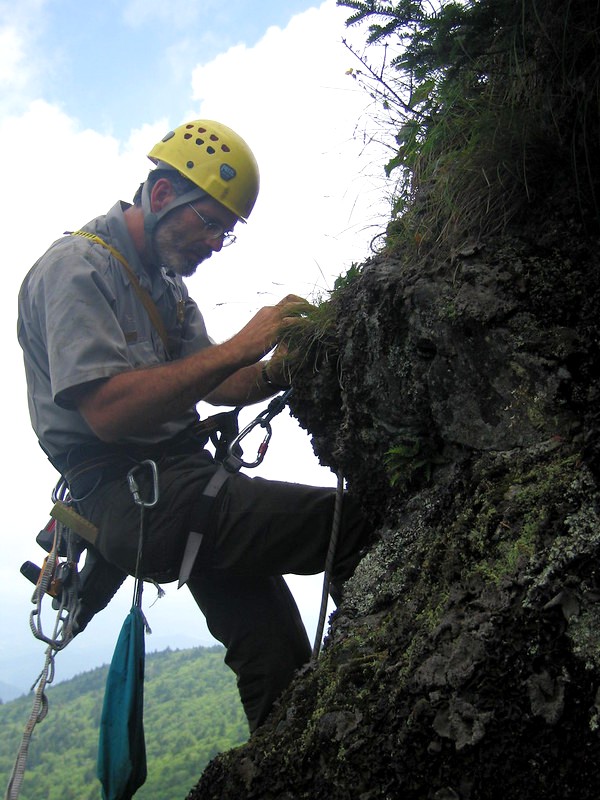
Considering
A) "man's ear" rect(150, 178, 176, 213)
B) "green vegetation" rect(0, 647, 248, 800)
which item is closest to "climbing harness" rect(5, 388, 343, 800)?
"man's ear" rect(150, 178, 176, 213)

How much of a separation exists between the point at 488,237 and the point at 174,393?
5.78 ft

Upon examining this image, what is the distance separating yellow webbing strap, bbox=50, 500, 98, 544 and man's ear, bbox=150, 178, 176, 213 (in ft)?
6.62

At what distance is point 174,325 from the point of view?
467cm

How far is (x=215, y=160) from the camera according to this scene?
474cm

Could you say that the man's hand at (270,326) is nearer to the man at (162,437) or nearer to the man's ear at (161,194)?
the man at (162,437)

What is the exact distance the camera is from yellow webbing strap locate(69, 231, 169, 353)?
4.24 meters

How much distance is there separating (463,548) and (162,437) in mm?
2145

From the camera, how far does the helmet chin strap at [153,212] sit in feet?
14.7

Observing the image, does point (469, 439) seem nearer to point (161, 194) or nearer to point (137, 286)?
point (137, 286)

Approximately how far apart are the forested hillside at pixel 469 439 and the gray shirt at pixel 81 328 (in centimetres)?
108

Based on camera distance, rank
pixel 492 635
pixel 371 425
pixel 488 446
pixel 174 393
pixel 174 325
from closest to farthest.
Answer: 1. pixel 492 635
2. pixel 488 446
3. pixel 371 425
4. pixel 174 393
5. pixel 174 325

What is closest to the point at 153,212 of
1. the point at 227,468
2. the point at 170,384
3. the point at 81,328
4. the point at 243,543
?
the point at 81,328

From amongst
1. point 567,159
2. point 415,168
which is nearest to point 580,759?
point 567,159

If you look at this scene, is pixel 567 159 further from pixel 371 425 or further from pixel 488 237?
pixel 371 425
